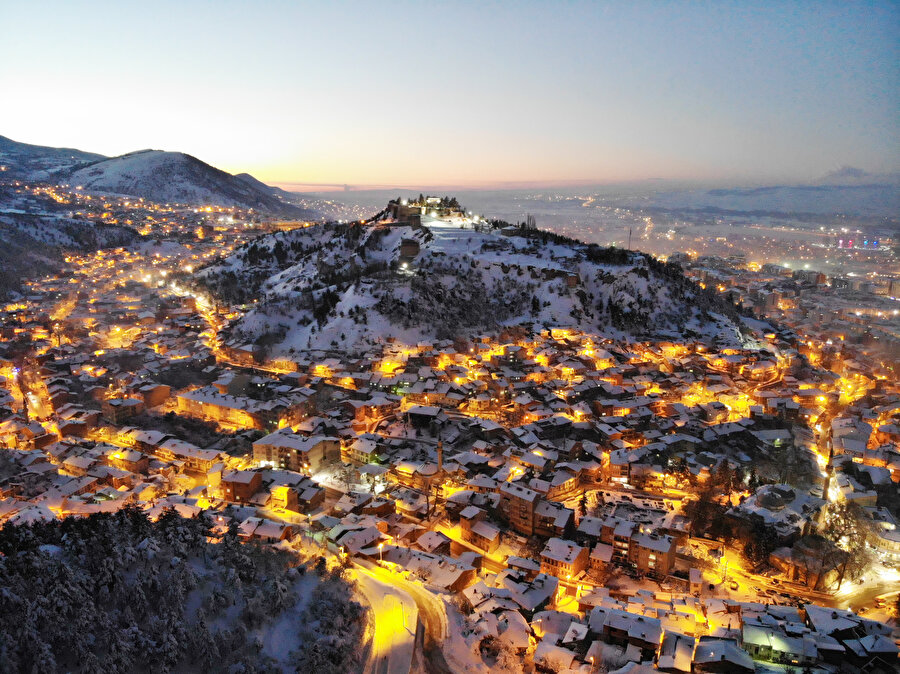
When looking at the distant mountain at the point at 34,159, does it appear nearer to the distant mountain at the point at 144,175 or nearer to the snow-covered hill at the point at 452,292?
the distant mountain at the point at 144,175

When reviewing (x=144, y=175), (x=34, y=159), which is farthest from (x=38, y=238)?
(x=34, y=159)

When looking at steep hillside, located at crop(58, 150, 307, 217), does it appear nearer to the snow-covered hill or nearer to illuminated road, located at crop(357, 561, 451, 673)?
the snow-covered hill

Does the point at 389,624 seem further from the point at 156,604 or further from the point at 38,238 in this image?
the point at 38,238

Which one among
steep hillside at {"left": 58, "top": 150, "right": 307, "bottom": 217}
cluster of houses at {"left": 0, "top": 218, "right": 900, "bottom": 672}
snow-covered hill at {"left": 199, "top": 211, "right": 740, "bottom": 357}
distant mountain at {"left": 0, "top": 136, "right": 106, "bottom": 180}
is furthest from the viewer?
steep hillside at {"left": 58, "top": 150, "right": 307, "bottom": 217}

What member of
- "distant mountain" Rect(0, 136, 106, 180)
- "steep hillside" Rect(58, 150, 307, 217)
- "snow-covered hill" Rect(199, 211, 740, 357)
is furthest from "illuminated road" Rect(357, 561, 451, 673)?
"distant mountain" Rect(0, 136, 106, 180)

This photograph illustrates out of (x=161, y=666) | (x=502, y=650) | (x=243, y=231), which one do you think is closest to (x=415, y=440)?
(x=502, y=650)

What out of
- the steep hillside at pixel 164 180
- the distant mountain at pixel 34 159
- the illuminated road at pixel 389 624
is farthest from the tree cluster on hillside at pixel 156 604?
the distant mountain at pixel 34 159
